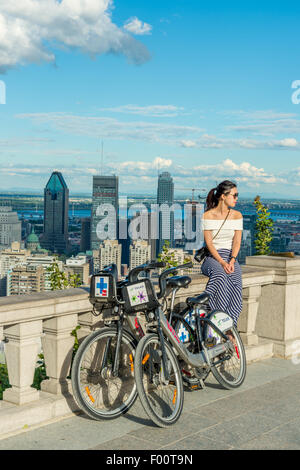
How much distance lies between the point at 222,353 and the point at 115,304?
4.57 feet

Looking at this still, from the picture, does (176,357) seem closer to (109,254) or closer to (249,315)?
(249,315)

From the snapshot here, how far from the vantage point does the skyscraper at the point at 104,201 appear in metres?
124

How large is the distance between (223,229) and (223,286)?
517 millimetres

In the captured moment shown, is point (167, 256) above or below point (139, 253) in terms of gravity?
above

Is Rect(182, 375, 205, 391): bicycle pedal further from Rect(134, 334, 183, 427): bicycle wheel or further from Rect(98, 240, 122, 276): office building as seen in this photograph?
Rect(98, 240, 122, 276): office building

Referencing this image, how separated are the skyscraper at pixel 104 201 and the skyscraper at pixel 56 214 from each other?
23.1 feet

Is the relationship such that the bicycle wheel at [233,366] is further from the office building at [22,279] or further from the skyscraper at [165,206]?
the office building at [22,279]

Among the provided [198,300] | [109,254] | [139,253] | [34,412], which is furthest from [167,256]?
[109,254]

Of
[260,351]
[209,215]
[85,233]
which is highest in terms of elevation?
[209,215]

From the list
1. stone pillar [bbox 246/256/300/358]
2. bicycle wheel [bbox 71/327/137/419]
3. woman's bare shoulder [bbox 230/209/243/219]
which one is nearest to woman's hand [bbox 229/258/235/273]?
woman's bare shoulder [bbox 230/209/243/219]

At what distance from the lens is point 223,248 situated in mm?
5578

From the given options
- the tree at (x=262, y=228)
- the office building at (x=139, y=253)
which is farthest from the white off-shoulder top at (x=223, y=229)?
the office building at (x=139, y=253)

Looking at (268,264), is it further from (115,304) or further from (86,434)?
(86,434)

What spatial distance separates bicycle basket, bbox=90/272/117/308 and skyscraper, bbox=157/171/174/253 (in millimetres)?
56870
